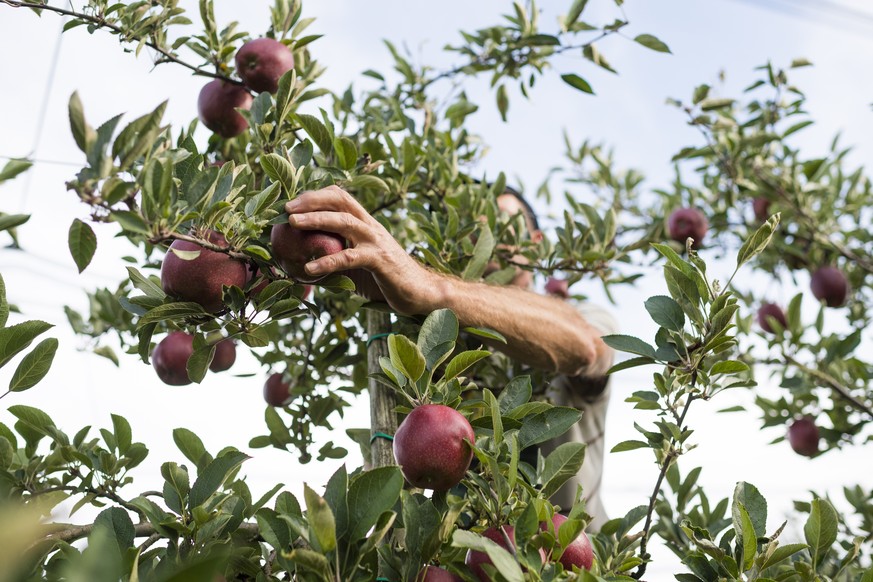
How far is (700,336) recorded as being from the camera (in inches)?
39.9

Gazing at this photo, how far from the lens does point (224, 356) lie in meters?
1.60

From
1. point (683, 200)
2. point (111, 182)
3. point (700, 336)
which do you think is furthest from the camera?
point (683, 200)

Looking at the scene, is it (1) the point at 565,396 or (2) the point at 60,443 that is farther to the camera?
(1) the point at 565,396

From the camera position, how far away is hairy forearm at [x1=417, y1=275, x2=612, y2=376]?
4.14 ft

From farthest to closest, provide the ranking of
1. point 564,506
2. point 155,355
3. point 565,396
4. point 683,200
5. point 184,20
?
point 683,200 < point 565,396 < point 564,506 < point 155,355 < point 184,20

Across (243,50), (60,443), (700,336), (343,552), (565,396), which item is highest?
(243,50)

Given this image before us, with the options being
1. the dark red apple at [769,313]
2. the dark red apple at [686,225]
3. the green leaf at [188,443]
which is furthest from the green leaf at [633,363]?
the dark red apple at [769,313]

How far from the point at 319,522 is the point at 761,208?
2.62m

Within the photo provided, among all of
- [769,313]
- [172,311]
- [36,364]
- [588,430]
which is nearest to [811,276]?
[769,313]

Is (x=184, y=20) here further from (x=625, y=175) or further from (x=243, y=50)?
(x=625, y=175)

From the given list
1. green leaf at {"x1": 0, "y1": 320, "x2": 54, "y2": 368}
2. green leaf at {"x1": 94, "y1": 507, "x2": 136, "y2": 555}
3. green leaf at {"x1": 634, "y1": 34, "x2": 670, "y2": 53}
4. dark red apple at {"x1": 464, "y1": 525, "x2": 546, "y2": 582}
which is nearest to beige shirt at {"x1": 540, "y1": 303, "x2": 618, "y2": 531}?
green leaf at {"x1": 634, "y1": 34, "x2": 670, "y2": 53}

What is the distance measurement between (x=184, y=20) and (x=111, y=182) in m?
0.80

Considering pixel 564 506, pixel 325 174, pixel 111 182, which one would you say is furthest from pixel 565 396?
pixel 111 182

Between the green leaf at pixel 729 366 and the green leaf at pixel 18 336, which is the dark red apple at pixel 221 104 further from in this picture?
the green leaf at pixel 729 366
